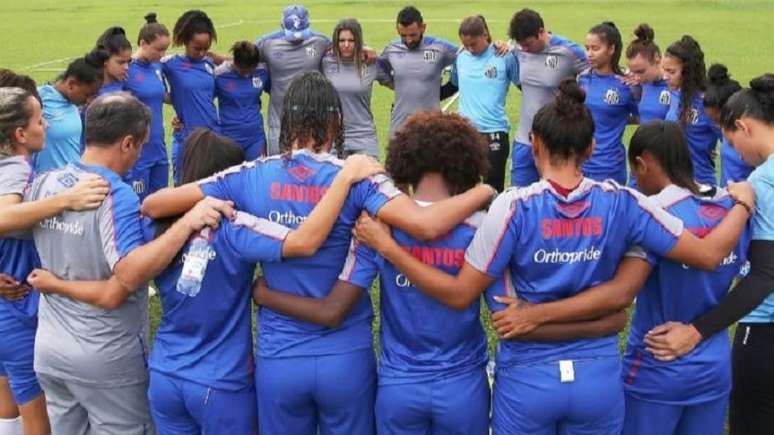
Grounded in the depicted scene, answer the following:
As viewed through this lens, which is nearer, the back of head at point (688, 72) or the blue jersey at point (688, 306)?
the blue jersey at point (688, 306)

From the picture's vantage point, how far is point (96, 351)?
425 cm

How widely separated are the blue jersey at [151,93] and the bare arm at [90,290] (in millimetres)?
5180

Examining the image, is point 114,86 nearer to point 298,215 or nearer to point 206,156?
point 206,156

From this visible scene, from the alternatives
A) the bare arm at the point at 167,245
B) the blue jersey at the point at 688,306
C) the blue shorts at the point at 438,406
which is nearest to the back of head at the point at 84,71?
the bare arm at the point at 167,245

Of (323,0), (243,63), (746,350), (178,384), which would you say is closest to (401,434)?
(178,384)

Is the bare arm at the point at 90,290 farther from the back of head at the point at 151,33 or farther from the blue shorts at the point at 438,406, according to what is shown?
the back of head at the point at 151,33

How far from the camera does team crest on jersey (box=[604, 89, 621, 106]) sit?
8.89 metres

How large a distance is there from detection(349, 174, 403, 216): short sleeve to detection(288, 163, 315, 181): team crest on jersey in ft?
0.70

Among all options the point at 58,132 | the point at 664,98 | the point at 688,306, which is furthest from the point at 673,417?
the point at 58,132

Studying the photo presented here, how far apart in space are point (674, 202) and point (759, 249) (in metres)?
0.49

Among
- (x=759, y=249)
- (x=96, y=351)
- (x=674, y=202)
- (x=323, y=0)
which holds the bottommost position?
(x=323, y=0)

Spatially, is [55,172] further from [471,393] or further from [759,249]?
[759,249]

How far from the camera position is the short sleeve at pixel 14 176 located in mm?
4520

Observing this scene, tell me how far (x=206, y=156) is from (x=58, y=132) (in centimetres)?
341
